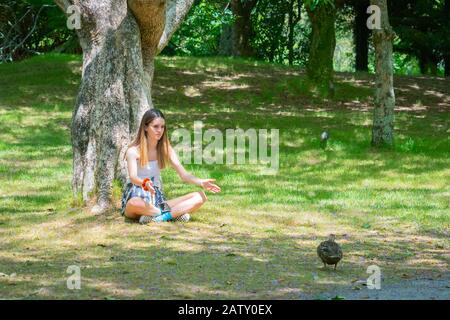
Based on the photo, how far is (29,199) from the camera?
1200 centimetres

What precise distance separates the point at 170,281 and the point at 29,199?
16.8 ft

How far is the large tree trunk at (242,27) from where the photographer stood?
1242 inches

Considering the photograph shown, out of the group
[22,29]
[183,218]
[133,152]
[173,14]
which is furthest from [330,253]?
[22,29]

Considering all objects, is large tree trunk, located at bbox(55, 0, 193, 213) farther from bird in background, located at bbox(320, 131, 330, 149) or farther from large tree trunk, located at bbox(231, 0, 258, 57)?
large tree trunk, located at bbox(231, 0, 258, 57)

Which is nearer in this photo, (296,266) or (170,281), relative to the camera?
(170,281)

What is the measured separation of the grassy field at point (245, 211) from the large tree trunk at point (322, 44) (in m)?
0.81

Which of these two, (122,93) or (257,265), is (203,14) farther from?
(257,265)

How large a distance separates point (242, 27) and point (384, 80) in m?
17.0

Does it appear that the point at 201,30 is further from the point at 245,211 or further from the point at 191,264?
the point at 191,264

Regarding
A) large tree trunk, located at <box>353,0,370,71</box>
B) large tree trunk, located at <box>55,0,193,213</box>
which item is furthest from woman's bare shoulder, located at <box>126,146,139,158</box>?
large tree trunk, located at <box>353,0,370,71</box>

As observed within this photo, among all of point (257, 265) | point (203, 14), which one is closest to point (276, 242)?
point (257, 265)

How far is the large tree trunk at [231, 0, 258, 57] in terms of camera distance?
104 feet

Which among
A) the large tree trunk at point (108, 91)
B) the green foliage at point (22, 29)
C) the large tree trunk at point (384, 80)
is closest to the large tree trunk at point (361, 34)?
the green foliage at point (22, 29)

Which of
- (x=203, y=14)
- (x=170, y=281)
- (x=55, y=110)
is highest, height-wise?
(x=203, y=14)
